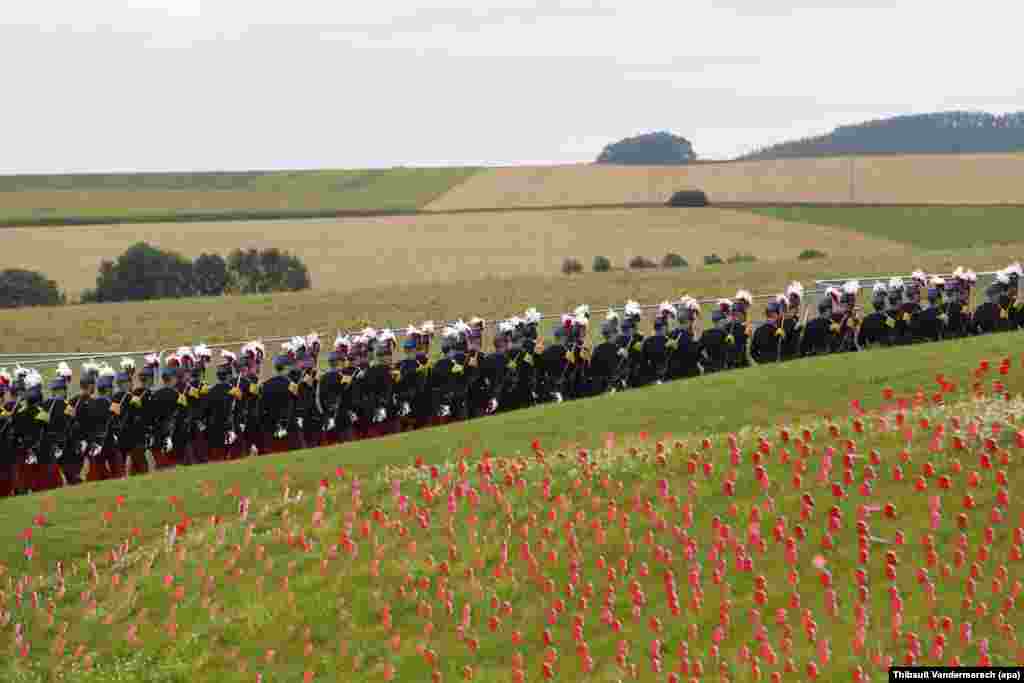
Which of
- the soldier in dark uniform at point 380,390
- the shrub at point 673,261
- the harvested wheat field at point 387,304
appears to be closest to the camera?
Result: the soldier in dark uniform at point 380,390

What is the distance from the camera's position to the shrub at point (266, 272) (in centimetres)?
6844

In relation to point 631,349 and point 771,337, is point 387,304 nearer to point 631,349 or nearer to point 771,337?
point 631,349

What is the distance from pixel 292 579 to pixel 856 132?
117 meters

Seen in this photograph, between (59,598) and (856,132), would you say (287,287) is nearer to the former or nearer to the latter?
(59,598)

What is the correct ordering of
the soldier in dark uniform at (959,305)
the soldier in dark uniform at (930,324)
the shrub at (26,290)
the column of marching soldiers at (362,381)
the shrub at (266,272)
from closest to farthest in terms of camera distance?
the column of marching soldiers at (362,381), the soldier in dark uniform at (930,324), the soldier in dark uniform at (959,305), the shrub at (26,290), the shrub at (266,272)

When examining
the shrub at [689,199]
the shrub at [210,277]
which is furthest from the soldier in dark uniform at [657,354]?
the shrub at [689,199]

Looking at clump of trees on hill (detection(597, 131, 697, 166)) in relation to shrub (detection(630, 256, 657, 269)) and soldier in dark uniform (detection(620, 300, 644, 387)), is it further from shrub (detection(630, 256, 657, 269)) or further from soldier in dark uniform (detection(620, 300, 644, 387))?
soldier in dark uniform (detection(620, 300, 644, 387))

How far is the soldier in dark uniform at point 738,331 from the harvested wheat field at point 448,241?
109ft

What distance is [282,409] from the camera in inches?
1131

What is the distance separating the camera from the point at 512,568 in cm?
1748

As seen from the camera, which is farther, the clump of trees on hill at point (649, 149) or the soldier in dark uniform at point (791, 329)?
the clump of trees on hill at point (649, 149)

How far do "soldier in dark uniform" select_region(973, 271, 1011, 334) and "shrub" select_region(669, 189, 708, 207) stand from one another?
173ft

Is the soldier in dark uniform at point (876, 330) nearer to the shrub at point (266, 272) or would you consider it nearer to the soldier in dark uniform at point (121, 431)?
the soldier in dark uniform at point (121, 431)

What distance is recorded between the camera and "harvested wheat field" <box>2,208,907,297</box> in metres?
68.3
